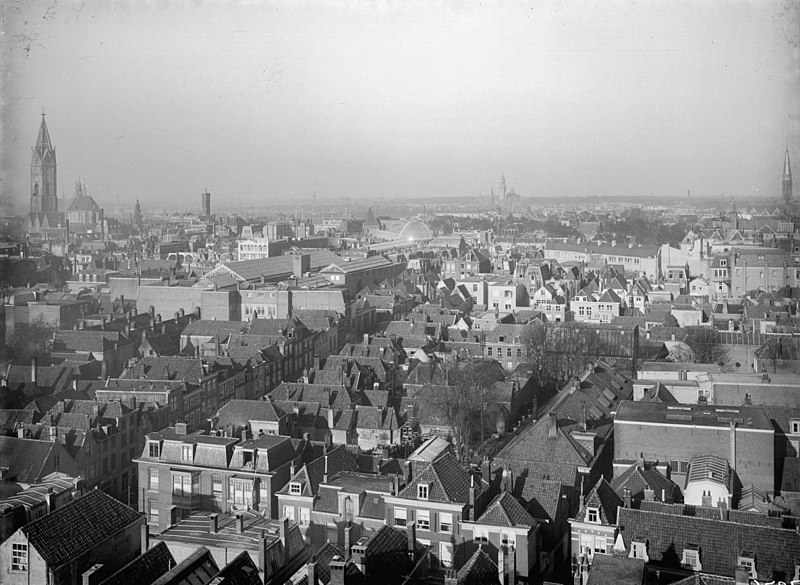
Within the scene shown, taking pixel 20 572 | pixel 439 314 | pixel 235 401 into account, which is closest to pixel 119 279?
pixel 439 314

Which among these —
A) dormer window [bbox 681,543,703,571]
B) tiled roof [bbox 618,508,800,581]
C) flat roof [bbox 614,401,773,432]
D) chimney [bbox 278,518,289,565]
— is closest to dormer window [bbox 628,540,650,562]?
tiled roof [bbox 618,508,800,581]

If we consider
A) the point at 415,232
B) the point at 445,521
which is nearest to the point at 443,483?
the point at 445,521

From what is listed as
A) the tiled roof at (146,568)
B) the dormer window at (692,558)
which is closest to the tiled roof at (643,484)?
the dormer window at (692,558)

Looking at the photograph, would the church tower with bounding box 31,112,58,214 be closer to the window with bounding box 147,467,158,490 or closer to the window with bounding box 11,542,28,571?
the window with bounding box 147,467,158,490

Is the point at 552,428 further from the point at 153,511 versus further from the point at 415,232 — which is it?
the point at 415,232

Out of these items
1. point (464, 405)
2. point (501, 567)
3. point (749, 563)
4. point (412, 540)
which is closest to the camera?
point (749, 563)

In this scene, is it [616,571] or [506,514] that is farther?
[506,514]
